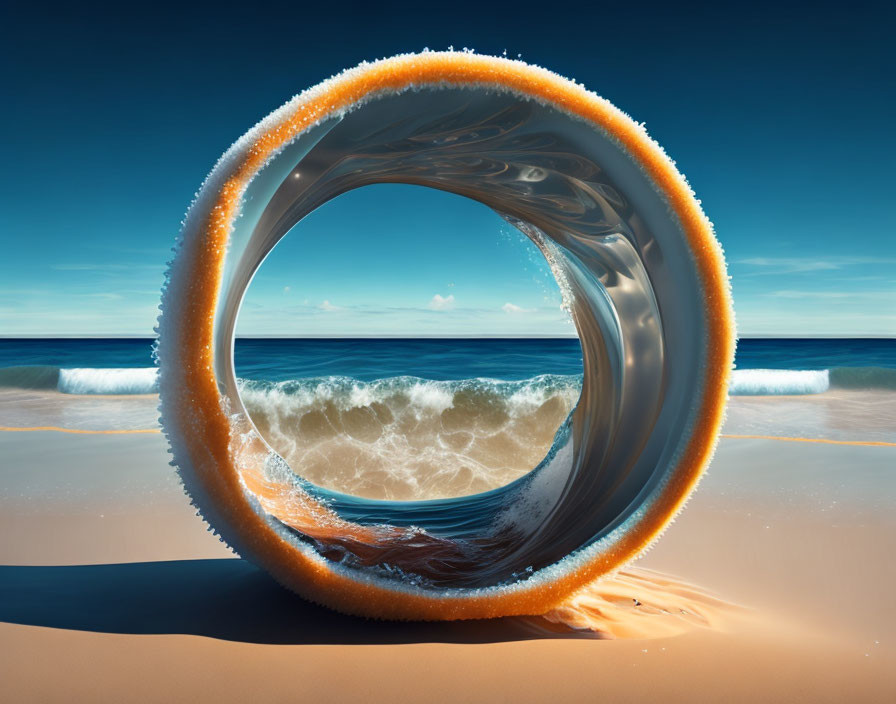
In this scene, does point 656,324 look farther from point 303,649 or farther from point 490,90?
point 303,649

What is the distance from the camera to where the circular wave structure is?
6.43 feet

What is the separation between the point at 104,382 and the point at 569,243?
60.4 feet

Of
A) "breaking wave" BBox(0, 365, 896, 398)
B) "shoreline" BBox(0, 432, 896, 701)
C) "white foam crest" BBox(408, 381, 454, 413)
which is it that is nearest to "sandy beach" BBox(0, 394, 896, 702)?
"shoreline" BBox(0, 432, 896, 701)

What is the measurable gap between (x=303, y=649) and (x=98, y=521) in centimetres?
251

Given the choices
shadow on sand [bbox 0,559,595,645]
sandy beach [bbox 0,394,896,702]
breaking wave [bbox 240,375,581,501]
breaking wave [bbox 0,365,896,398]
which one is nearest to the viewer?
sandy beach [bbox 0,394,896,702]

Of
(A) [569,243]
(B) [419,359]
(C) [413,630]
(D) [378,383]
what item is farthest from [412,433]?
(B) [419,359]

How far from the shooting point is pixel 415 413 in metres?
12.9

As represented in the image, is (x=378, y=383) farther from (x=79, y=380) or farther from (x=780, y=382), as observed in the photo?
(x=780, y=382)

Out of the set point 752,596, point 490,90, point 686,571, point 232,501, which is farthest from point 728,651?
point 490,90

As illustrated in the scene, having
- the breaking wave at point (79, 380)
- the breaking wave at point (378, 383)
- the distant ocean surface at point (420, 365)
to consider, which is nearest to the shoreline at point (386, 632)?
the breaking wave at point (378, 383)

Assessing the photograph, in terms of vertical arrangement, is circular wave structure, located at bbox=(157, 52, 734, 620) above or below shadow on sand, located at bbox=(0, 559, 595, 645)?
above

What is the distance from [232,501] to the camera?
79.5 inches

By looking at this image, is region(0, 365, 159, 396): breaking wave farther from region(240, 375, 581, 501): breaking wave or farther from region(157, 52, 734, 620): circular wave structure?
region(157, 52, 734, 620): circular wave structure

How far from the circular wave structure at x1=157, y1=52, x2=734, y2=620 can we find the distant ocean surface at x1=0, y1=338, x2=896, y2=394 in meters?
15.3
